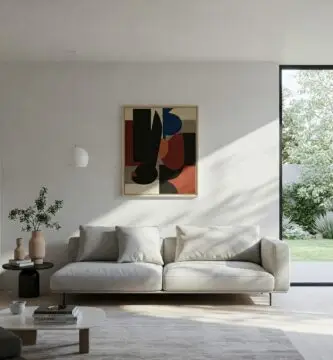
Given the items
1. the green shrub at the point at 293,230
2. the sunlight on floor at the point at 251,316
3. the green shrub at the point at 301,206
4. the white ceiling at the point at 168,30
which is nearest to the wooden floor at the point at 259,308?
the sunlight on floor at the point at 251,316

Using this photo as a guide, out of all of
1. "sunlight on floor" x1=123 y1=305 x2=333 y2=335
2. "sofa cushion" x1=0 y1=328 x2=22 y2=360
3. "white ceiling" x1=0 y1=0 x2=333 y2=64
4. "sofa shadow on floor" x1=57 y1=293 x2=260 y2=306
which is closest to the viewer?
"sofa cushion" x1=0 y1=328 x2=22 y2=360

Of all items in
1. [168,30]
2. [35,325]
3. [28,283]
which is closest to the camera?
[35,325]

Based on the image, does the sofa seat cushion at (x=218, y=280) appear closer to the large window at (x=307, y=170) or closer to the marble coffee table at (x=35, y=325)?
the large window at (x=307, y=170)

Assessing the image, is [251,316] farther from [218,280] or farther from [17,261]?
[17,261]

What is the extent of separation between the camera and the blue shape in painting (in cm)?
725

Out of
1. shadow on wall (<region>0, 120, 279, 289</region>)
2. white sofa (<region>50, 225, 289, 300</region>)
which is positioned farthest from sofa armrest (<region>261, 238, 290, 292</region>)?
shadow on wall (<region>0, 120, 279, 289</region>)

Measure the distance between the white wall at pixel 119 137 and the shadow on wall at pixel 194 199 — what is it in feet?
0.04

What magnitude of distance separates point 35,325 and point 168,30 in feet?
9.66

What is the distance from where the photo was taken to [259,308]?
620 centimetres

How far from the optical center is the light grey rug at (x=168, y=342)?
14.5ft

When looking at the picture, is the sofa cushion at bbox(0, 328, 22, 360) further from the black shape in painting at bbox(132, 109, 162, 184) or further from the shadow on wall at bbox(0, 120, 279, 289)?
the black shape in painting at bbox(132, 109, 162, 184)

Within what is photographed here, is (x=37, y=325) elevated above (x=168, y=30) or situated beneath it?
situated beneath

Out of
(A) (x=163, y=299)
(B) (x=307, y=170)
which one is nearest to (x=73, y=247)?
(A) (x=163, y=299)

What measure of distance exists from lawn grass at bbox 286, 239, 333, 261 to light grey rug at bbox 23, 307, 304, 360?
7.70 ft
